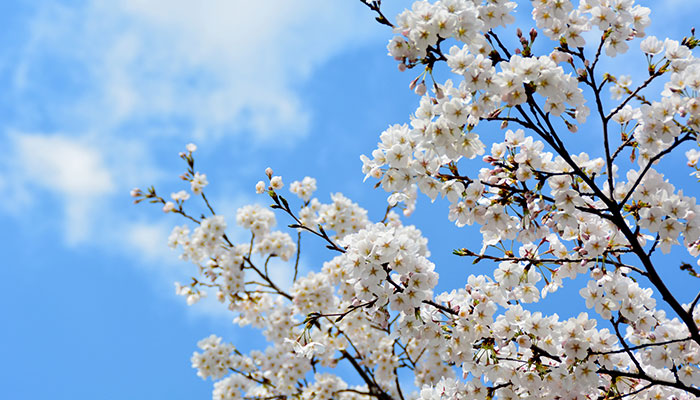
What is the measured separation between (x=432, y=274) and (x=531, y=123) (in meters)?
1.25

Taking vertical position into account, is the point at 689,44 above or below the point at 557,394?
above

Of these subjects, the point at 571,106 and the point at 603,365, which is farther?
the point at 603,365

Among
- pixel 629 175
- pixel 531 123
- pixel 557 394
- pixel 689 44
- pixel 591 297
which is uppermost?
pixel 689 44

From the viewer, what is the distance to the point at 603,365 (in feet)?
13.0

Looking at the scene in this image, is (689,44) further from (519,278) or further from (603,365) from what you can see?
(603,365)

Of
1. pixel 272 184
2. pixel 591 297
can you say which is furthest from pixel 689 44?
pixel 272 184

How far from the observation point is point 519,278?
13.2 ft

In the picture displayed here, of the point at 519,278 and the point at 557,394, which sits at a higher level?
the point at 519,278

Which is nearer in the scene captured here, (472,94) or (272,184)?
(472,94)

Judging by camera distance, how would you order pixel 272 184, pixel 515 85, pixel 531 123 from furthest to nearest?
pixel 272 184, pixel 531 123, pixel 515 85

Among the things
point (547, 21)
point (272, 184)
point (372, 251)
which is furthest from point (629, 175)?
point (272, 184)

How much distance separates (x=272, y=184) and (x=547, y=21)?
2.33 meters

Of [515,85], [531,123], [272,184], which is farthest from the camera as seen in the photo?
[272,184]

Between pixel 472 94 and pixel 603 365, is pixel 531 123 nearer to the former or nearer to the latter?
pixel 472 94
